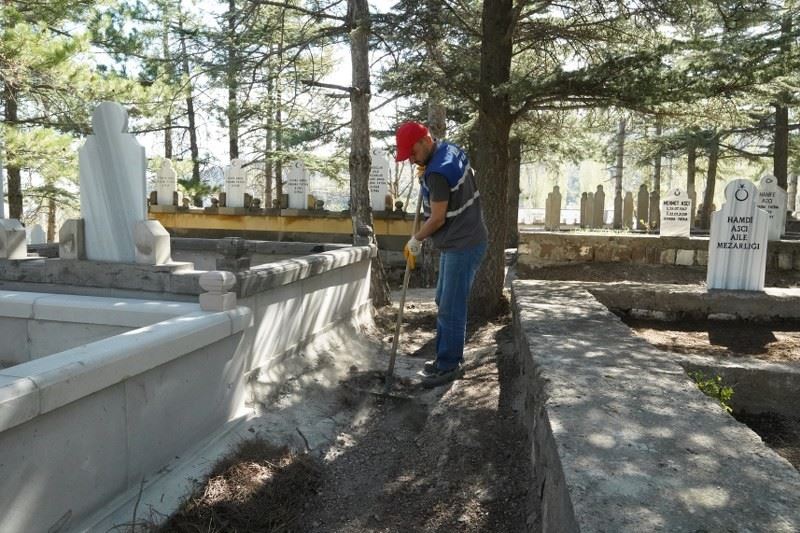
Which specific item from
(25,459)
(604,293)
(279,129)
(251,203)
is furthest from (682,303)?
(279,129)

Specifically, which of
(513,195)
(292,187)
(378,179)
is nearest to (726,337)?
(378,179)

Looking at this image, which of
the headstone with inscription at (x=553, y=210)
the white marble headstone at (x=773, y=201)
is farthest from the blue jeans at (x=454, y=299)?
the headstone with inscription at (x=553, y=210)

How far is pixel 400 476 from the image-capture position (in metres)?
3.58

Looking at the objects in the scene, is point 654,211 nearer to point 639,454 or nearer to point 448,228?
point 448,228

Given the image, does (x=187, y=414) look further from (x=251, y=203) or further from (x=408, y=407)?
(x=251, y=203)

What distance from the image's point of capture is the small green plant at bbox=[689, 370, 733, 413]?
3755mm

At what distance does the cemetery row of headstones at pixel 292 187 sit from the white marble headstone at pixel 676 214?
577cm

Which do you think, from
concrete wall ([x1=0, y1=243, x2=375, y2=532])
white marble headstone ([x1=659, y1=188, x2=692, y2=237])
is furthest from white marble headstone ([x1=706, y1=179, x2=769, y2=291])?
white marble headstone ([x1=659, y1=188, x2=692, y2=237])

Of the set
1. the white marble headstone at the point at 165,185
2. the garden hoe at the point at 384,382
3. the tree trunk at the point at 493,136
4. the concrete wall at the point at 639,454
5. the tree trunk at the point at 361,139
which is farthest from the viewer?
the white marble headstone at the point at 165,185

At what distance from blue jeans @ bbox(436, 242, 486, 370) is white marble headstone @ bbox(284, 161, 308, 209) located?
10179 millimetres

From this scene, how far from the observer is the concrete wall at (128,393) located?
2283mm

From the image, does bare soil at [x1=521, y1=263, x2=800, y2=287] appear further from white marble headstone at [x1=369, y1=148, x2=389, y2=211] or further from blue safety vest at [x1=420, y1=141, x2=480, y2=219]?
blue safety vest at [x1=420, y1=141, x2=480, y2=219]

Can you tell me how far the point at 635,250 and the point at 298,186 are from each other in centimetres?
786

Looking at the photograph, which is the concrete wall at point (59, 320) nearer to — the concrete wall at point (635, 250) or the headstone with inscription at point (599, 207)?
the concrete wall at point (635, 250)
